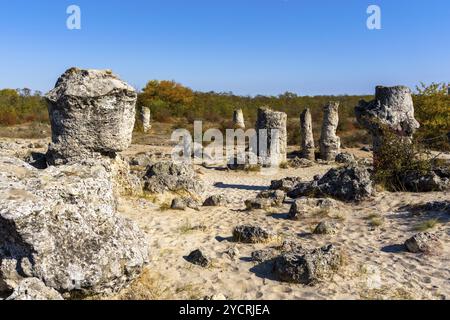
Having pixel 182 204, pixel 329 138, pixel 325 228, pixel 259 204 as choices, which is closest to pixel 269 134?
pixel 329 138

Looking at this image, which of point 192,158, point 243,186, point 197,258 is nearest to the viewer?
point 197,258

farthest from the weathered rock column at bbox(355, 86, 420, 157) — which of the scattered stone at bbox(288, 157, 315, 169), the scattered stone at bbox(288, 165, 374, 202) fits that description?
the scattered stone at bbox(288, 157, 315, 169)

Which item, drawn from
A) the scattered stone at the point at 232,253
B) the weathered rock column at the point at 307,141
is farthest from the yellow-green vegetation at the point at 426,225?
the weathered rock column at the point at 307,141

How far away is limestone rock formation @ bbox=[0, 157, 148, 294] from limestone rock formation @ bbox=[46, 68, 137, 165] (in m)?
3.83

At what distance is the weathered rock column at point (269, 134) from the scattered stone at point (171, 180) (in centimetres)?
552

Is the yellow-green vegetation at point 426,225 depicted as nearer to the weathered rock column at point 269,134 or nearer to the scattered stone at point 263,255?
the scattered stone at point 263,255

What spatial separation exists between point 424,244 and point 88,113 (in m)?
6.88

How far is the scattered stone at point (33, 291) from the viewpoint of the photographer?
12.4 feet

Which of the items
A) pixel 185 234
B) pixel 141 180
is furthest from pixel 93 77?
pixel 185 234

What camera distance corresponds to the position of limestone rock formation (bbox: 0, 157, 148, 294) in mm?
4320

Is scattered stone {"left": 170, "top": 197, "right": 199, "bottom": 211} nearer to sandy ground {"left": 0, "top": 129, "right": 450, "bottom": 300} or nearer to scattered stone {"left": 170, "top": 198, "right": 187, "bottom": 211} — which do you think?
scattered stone {"left": 170, "top": 198, "right": 187, "bottom": 211}
